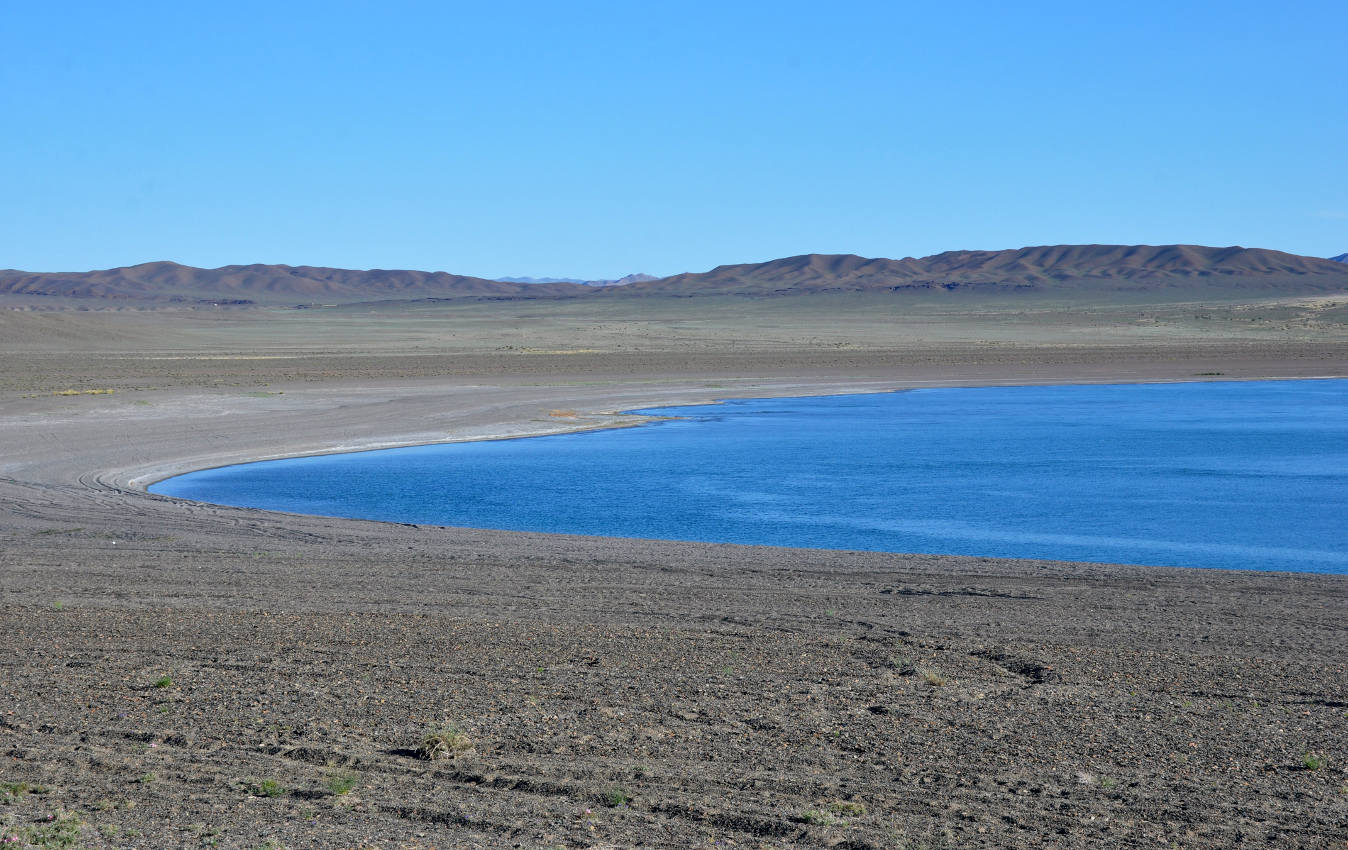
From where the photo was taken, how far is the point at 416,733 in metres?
7.09

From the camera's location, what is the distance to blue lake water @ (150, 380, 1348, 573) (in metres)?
17.0

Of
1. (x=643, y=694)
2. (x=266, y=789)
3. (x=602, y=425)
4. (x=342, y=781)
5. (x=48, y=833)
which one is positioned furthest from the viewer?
(x=602, y=425)

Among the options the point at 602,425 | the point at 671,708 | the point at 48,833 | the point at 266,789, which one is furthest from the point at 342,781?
the point at 602,425

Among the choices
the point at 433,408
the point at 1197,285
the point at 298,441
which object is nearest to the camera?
the point at 298,441

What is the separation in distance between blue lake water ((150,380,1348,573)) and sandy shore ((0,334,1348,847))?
9.36 feet

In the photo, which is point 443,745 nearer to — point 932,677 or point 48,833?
point 48,833

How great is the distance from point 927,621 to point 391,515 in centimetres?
1011

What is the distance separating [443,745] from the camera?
676cm

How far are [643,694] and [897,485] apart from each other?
1450 cm

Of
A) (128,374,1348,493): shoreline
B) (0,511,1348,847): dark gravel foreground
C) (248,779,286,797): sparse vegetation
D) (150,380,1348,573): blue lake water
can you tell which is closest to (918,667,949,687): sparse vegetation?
(0,511,1348,847): dark gravel foreground

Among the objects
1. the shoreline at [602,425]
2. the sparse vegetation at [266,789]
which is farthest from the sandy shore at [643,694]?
the shoreline at [602,425]

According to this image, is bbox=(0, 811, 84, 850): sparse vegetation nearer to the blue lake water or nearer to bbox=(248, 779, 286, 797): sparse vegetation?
bbox=(248, 779, 286, 797): sparse vegetation

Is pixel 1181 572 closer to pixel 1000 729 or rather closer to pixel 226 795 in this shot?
pixel 1000 729

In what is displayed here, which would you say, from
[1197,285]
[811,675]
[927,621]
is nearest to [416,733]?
[811,675]
